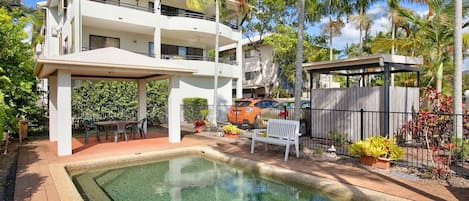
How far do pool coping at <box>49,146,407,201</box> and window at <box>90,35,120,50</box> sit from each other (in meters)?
12.9

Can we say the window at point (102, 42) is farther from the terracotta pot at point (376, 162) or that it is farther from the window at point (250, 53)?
the window at point (250, 53)

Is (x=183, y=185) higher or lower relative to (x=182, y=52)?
lower

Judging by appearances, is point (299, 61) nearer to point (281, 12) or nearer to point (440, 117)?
point (440, 117)

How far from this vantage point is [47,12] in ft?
79.9

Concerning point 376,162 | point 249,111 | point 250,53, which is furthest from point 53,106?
point 250,53

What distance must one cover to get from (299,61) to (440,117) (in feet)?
13.9

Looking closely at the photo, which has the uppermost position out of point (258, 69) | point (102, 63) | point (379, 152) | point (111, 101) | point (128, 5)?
point (128, 5)

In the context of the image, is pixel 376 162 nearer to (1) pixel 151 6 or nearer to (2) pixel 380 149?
(2) pixel 380 149

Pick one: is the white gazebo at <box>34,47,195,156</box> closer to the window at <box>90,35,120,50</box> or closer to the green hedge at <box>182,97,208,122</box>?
the green hedge at <box>182,97,208,122</box>

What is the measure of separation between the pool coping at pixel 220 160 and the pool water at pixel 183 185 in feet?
0.63

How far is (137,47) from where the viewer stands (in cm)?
2103

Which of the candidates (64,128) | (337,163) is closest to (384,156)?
(337,163)

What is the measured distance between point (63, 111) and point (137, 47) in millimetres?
13241

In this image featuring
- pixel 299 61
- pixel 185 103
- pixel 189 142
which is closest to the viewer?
pixel 299 61
